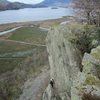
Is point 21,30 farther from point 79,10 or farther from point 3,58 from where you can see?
point 79,10

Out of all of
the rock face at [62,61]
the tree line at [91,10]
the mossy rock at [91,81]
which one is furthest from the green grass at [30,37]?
the mossy rock at [91,81]

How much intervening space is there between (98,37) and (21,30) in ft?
300

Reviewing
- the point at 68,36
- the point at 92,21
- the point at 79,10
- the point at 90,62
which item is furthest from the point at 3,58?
the point at 90,62

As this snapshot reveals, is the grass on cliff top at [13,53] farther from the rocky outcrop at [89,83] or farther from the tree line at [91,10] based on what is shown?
the rocky outcrop at [89,83]

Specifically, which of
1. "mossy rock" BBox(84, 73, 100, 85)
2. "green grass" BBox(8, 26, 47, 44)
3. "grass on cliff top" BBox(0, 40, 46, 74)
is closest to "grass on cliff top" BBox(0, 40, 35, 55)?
"grass on cliff top" BBox(0, 40, 46, 74)

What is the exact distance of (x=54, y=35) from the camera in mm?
23109

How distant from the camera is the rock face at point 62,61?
1859 cm

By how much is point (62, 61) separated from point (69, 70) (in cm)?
196

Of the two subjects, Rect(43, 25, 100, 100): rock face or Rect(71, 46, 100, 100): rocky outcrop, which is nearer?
Rect(71, 46, 100, 100): rocky outcrop

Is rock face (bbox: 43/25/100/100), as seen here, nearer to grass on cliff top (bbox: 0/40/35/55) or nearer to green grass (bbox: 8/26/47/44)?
grass on cliff top (bbox: 0/40/35/55)

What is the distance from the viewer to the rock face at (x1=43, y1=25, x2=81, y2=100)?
61.0 feet

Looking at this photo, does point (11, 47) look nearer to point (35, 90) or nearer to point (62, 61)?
point (35, 90)

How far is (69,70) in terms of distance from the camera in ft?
63.8

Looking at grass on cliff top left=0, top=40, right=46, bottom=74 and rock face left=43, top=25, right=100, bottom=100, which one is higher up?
rock face left=43, top=25, right=100, bottom=100
